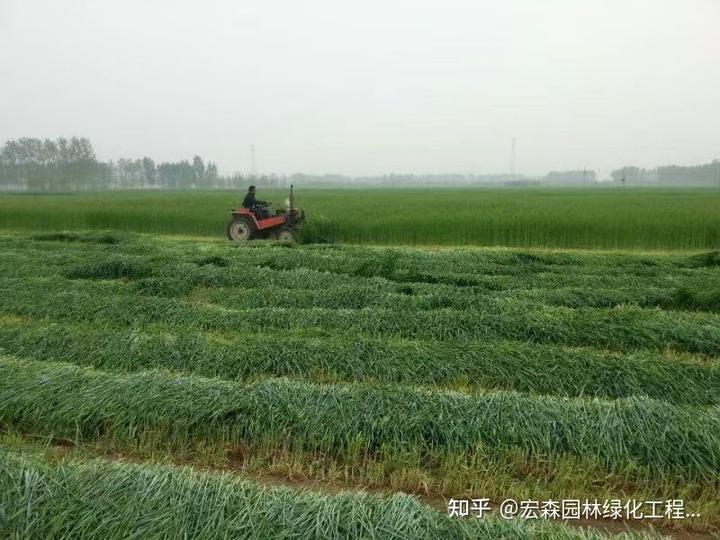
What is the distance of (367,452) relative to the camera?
156 inches

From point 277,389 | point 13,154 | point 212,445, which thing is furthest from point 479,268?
point 13,154

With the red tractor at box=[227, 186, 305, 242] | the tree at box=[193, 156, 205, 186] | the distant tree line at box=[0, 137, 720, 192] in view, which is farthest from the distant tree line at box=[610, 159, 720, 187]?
the red tractor at box=[227, 186, 305, 242]

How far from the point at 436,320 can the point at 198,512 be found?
435cm

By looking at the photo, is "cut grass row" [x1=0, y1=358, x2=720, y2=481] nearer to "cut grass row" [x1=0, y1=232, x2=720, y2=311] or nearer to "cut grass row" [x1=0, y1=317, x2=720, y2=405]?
"cut grass row" [x1=0, y1=317, x2=720, y2=405]

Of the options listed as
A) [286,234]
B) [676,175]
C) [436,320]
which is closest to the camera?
[436,320]

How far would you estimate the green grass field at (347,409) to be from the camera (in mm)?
2943

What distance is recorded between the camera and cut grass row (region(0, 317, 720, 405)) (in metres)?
4.98

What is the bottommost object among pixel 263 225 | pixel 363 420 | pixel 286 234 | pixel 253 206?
pixel 363 420

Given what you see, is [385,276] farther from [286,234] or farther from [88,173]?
[88,173]

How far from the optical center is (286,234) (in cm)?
1471

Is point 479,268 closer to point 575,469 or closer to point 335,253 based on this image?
point 335,253

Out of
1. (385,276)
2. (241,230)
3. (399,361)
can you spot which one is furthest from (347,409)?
(241,230)

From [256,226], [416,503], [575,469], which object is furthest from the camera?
[256,226]

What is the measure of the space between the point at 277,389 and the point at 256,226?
33.7 ft
